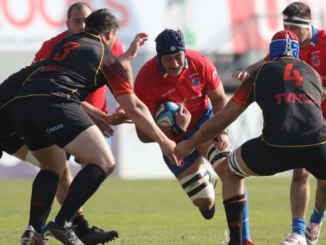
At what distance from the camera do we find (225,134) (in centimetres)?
726

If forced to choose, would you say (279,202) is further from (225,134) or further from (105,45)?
(105,45)

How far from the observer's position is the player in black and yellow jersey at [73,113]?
5.75m

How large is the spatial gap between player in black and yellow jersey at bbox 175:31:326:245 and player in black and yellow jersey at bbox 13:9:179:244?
2.64 ft

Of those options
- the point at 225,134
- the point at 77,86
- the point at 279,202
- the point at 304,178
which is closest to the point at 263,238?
the point at 304,178

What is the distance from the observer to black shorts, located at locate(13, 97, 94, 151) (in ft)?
18.9

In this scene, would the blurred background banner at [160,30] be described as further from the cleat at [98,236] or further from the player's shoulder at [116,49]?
the cleat at [98,236]

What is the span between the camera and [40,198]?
6203 mm

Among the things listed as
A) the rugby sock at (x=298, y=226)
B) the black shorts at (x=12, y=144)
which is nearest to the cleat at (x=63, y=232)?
the black shorts at (x=12, y=144)

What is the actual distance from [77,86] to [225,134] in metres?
2.14

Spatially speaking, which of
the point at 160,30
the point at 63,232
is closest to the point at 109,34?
the point at 63,232

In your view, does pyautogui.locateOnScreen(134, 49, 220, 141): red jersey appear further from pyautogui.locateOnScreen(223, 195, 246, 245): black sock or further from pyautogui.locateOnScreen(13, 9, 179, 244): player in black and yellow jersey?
pyautogui.locateOnScreen(223, 195, 246, 245): black sock

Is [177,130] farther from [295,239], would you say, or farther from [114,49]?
[295,239]

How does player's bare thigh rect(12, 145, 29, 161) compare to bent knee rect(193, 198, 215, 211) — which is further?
bent knee rect(193, 198, 215, 211)

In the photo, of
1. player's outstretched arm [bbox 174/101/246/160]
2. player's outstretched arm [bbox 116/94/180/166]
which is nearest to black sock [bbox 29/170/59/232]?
player's outstretched arm [bbox 116/94/180/166]
